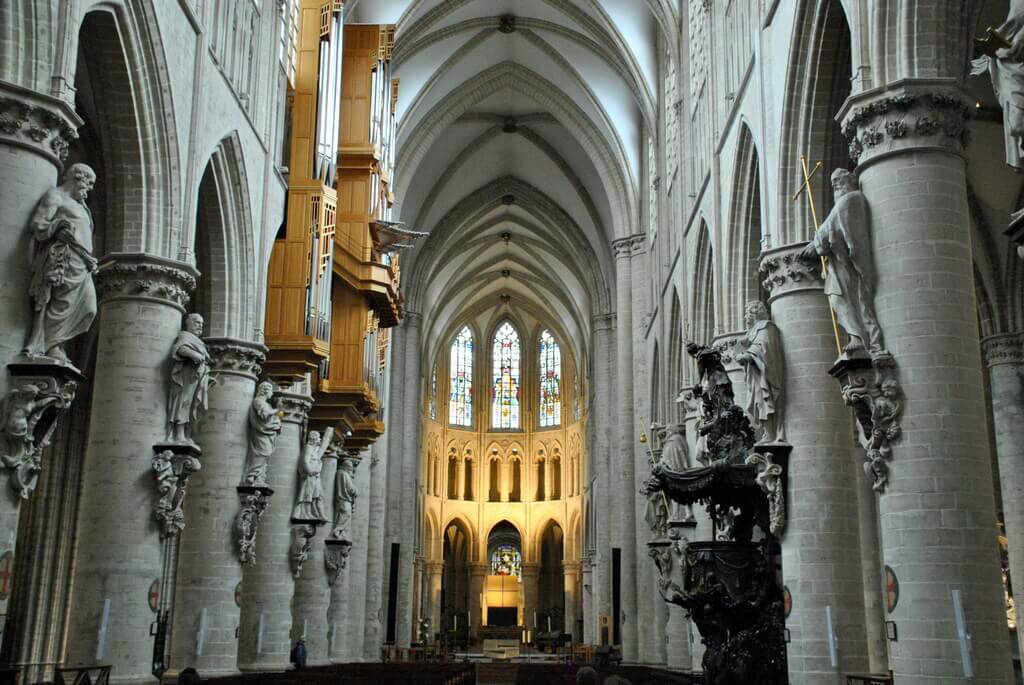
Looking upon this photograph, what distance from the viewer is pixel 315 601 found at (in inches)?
1022

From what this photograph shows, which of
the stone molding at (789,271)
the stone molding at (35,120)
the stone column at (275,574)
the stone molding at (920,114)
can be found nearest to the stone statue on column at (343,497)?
the stone column at (275,574)

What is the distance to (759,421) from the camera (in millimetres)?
14477

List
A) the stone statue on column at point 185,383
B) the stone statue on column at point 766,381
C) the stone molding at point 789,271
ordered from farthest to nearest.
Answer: the stone statue on column at point 185,383 → the stone molding at point 789,271 → the stone statue on column at point 766,381

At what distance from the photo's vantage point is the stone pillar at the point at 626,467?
3310 cm

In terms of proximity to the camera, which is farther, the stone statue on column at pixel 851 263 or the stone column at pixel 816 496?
the stone column at pixel 816 496

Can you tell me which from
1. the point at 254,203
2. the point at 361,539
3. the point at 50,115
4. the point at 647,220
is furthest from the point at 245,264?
the point at 647,220

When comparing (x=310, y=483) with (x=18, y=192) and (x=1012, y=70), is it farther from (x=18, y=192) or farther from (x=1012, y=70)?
(x=1012, y=70)

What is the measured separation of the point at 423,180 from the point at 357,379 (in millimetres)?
19336

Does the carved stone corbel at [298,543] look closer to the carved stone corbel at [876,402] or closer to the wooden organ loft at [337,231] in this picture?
the wooden organ loft at [337,231]

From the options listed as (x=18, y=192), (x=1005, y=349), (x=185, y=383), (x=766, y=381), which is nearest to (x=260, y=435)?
(x=185, y=383)

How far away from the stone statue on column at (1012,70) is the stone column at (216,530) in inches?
540

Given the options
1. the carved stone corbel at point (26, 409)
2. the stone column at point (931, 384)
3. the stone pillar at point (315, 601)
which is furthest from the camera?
the stone pillar at point (315, 601)

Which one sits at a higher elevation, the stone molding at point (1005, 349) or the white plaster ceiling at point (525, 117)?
the white plaster ceiling at point (525, 117)

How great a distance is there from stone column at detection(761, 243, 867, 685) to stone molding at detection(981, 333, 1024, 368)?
20.9 ft
